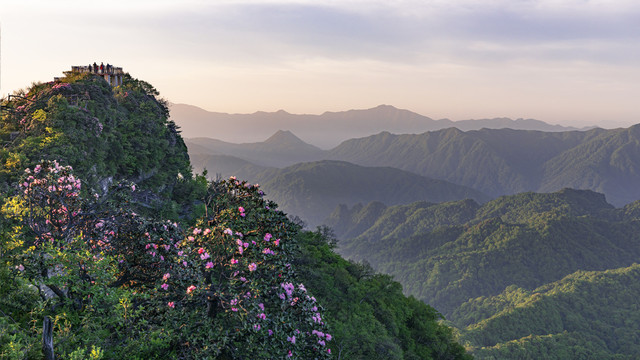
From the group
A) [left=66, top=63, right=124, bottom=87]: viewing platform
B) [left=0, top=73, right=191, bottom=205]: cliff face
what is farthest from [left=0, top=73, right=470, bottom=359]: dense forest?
[left=66, top=63, right=124, bottom=87]: viewing platform

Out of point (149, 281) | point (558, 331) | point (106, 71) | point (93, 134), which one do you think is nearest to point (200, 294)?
→ point (149, 281)

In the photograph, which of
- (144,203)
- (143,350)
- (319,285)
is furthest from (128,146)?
(143,350)

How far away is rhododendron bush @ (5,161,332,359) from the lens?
13.1 m

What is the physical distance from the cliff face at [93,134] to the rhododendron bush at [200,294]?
2097 centimetres

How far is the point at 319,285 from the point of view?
1971 inches

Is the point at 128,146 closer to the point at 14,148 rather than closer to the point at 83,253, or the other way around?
the point at 14,148

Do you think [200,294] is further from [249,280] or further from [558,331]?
[558,331]

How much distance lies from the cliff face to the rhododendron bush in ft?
68.8

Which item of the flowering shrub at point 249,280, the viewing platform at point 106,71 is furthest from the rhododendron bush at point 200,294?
the viewing platform at point 106,71

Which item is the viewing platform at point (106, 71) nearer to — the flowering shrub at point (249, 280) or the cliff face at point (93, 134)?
the cliff face at point (93, 134)

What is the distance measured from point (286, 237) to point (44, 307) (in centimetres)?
888

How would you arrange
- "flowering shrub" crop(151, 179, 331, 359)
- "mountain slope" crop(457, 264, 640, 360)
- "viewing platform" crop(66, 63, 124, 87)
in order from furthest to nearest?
"mountain slope" crop(457, 264, 640, 360) → "viewing platform" crop(66, 63, 124, 87) → "flowering shrub" crop(151, 179, 331, 359)

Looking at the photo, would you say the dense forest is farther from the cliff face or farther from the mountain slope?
the mountain slope

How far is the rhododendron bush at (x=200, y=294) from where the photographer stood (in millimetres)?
13094
